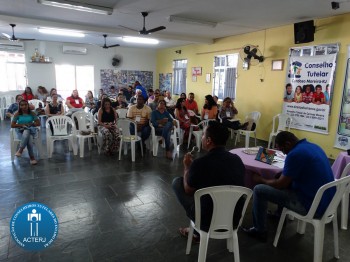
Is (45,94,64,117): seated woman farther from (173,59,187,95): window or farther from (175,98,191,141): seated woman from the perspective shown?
(173,59,187,95): window

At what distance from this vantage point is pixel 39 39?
8641 mm

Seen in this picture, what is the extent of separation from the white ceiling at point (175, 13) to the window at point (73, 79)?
13.1 ft

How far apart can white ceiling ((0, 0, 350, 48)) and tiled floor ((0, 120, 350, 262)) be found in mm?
2745

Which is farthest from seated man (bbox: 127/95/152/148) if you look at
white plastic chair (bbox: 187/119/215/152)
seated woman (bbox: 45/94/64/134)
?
seated woman (bbox: 45/94/64/134)

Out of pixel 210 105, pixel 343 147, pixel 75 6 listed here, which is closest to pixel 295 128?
pixel 343 147

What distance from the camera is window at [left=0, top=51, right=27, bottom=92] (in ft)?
28.5

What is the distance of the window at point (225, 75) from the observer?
711 cm

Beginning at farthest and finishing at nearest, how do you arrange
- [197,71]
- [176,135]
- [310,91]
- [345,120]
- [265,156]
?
[197,71]
[310,91]
[176,135]
[345,120]
[265,156]

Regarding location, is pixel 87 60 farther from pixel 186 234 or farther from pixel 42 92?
pixel 186 234

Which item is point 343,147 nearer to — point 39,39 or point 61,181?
point 61,181

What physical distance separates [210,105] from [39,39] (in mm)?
6642

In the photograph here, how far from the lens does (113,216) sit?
2.61 meters

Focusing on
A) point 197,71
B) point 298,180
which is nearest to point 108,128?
point 298,180

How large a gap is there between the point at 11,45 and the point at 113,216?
27.9ft
